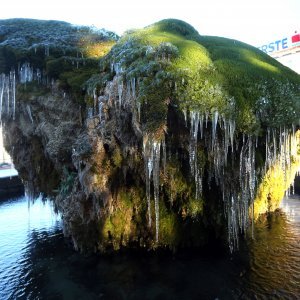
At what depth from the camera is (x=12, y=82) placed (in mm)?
19359

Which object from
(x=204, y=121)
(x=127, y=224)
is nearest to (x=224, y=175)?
(x=204, y=121)

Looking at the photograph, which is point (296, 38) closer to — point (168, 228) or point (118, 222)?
point (168, 228)

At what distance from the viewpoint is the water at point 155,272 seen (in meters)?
12.1

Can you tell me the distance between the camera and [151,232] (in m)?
15.7

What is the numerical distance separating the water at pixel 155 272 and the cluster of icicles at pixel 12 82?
814cm

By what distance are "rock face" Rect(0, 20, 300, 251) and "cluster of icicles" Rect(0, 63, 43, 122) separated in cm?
136

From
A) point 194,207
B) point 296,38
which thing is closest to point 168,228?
point 194,207

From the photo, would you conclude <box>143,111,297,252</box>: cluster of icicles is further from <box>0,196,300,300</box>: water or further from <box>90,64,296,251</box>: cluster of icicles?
<box>0,196,300,300</box>: water

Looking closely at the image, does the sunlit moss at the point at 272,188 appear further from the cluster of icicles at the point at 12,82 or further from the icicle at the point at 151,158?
the cluster of icicles at the point at 12,82

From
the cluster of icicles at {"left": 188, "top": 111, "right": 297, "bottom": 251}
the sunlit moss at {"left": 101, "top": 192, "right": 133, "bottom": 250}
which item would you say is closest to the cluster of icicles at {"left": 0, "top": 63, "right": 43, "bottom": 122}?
the sunlit moss at {"left": 101, "top": 192, "right": 133, "bottom": 250}

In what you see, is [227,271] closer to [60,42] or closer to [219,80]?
[219,80]

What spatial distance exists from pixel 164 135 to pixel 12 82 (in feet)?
38.3

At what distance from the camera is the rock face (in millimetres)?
12633

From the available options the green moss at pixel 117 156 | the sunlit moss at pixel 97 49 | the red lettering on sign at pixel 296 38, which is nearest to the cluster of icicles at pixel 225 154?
the green moss at pixel 117 156
